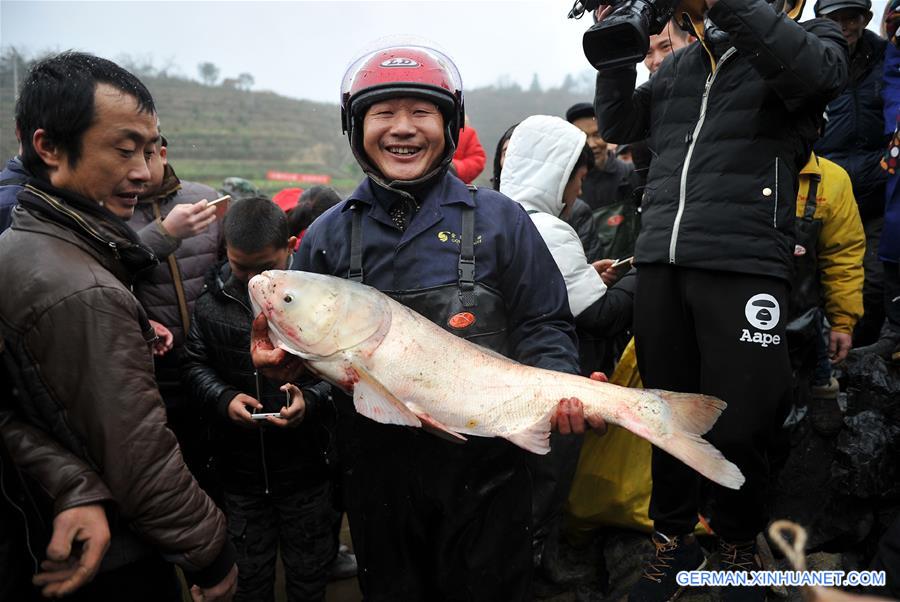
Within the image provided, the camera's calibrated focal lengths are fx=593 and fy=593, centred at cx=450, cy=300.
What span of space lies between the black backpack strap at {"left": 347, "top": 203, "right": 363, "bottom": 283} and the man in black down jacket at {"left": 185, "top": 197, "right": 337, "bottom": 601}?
3.27ft

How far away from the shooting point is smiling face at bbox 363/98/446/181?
223 centimetres

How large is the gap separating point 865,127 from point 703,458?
4.00 m

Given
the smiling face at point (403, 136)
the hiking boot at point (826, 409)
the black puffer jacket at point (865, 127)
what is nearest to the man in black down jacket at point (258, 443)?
the smiling face at point (403, 136)

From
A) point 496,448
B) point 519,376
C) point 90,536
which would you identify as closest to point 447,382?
point 519,376

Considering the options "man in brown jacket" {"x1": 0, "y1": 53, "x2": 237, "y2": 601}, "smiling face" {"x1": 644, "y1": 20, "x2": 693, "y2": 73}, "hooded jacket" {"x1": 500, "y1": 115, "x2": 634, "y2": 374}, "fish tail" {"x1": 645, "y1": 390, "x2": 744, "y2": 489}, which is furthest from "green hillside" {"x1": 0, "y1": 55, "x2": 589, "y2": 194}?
"fish tail" {"x1": 645, "y1": 390, "x2": 744, "y2": 489}

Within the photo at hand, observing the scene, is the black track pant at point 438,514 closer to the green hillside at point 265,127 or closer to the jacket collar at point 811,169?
the jacket collar at point 811,169

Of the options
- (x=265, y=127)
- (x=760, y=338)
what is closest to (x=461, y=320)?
(x=760, y=338)

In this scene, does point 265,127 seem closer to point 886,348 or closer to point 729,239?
point 886,348

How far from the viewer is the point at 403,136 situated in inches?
88.3

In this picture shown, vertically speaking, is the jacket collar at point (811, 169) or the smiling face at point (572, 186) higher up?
the jacket collar at point (811, 169)

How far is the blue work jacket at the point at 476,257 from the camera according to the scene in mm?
2193

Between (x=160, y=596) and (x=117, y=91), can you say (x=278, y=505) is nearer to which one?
(x=160, y=596)

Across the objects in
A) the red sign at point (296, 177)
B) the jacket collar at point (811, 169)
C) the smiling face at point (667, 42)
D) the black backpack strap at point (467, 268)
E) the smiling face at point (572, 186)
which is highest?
the smiling face at point (667, 42)

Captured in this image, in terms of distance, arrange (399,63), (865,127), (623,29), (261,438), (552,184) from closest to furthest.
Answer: (399,63)
(623,29)
(261,438)
(552,184)
(865,127)
